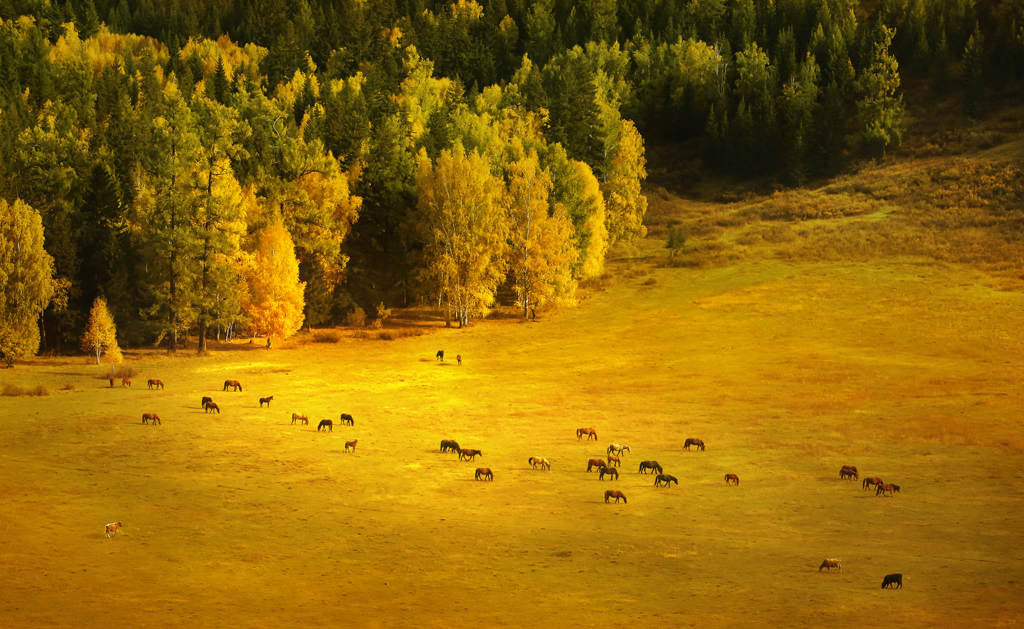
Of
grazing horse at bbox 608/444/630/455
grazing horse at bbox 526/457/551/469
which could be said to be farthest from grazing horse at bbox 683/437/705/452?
grazing horse at bbox 526/457/551/469

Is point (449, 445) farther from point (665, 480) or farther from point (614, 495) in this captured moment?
point (665, 480)

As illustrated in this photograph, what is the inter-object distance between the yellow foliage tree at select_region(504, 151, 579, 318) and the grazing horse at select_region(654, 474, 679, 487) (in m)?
51.0

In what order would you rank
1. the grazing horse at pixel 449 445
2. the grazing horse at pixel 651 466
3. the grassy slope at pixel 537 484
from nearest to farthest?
the grassy slope at pixel 537 484 < the grazing horse at pixel 651 466 < the grazing horse at pixel 449 445

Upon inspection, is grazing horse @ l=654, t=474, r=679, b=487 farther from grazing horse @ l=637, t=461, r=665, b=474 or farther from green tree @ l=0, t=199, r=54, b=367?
green tree @ l=0, t=199, r=54, b=367

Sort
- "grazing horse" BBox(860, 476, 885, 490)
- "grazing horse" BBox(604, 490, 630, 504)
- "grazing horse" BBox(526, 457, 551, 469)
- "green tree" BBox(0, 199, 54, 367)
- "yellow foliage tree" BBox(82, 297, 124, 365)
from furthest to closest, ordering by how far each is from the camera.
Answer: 1. "yellow foliage tree" BBox(82, 297, 124, 365)
2. "green tree" BBox(0, 199, 54, 367)
3. "grazing horse" BBox(526, 457, 551, 469)
4. "grazing horse" BBox(860, 476, 885, 490)
5. "grazing horse" BBox(604, 490, 630, 504)

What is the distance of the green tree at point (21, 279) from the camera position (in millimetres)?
70688

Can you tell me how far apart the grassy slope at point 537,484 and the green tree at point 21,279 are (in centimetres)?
257

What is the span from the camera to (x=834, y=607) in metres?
28.5

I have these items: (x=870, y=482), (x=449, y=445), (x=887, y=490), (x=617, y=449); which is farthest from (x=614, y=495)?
(x=887, y=490)

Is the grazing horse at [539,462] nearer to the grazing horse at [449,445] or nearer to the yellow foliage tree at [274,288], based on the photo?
the grazing horse at [449,445]

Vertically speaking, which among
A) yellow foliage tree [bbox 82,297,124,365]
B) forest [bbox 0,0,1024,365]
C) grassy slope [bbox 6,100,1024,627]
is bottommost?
grassy slope [bbox 6,100,1024,627]

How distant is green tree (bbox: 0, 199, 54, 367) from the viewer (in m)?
70.7

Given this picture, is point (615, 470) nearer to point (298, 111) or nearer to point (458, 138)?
point (458, 138)

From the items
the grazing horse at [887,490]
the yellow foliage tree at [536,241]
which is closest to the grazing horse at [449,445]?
the grazing horse at [887,490]
